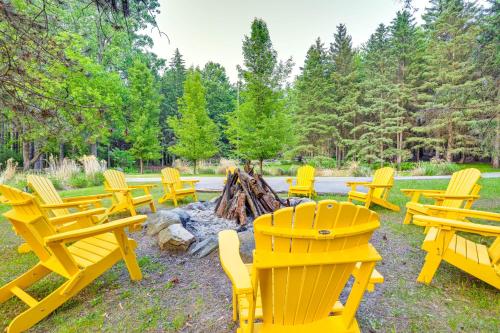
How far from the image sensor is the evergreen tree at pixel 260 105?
11.4m

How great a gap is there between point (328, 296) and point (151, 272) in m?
1.93

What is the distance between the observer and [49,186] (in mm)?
3379

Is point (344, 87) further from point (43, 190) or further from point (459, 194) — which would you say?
point (43, 190)

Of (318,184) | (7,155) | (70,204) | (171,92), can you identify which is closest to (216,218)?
(70,204)

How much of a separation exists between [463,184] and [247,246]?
324 centimetres

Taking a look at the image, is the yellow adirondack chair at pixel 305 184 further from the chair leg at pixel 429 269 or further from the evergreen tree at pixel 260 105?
the evergreen tree at pixel 260 105

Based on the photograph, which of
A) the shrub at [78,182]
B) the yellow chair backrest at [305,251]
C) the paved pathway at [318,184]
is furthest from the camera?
the shrub at [78,182]

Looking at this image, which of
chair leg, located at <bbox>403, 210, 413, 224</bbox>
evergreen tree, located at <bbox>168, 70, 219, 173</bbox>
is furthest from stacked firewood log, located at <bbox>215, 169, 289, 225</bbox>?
evergreen tree, located at <bbox>168, 70, 219, 173</bbox>

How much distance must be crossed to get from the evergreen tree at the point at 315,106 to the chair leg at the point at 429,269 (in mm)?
15677

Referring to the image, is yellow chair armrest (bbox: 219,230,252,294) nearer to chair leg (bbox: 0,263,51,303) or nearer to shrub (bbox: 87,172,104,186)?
chair leg (bbox: 0,263,51,303)

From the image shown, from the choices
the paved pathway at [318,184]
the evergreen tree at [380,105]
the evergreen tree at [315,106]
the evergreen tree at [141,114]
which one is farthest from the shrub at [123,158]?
the evergreen tree at [380,105]

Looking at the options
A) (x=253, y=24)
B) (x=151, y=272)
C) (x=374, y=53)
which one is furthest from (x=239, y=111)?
(x=374, y=53)

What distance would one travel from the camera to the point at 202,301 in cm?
203

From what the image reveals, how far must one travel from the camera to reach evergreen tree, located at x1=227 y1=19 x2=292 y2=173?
11.4m
